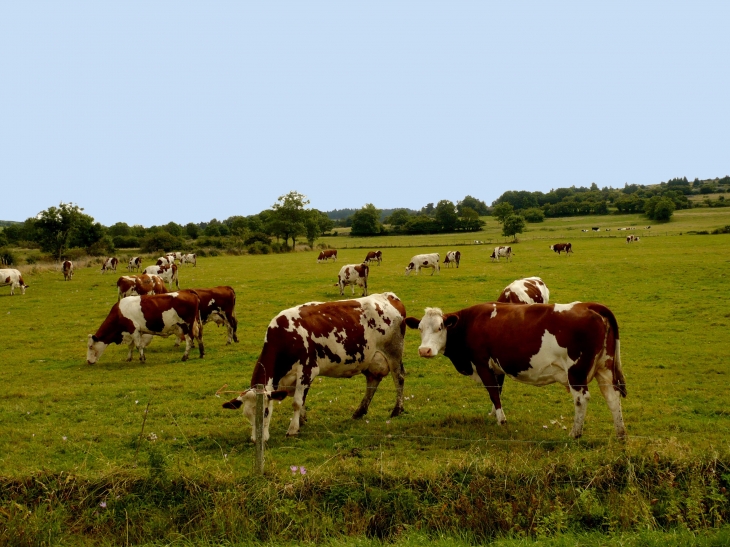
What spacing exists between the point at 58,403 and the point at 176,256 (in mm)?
42705

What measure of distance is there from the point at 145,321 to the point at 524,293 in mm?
11382

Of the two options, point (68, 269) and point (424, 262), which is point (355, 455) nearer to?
point (424, 262)

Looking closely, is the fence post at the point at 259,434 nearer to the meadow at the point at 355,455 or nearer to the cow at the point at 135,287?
the meadow at the point at 355,455

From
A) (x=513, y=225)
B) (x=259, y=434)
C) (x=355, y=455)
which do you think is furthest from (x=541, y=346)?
(x=513, y=225)

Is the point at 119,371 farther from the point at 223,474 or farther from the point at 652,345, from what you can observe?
the point at 652,345

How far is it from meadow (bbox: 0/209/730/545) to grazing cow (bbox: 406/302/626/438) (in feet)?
2.65

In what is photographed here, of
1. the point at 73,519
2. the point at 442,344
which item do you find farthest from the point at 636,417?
the point at 73,519

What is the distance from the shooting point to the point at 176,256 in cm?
5166

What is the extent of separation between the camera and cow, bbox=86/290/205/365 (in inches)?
597

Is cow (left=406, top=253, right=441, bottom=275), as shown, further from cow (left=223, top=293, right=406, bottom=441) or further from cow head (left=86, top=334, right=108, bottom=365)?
cow (left=223, top=293, right=406, bottom=441)

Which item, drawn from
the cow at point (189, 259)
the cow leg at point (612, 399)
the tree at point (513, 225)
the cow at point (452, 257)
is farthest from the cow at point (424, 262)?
the tree at point (513, 225)

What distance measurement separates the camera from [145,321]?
15211 mm

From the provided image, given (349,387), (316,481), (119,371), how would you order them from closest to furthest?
(316,481)
(349,387)
(119,371)

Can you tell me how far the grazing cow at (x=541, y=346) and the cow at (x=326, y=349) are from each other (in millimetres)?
735
